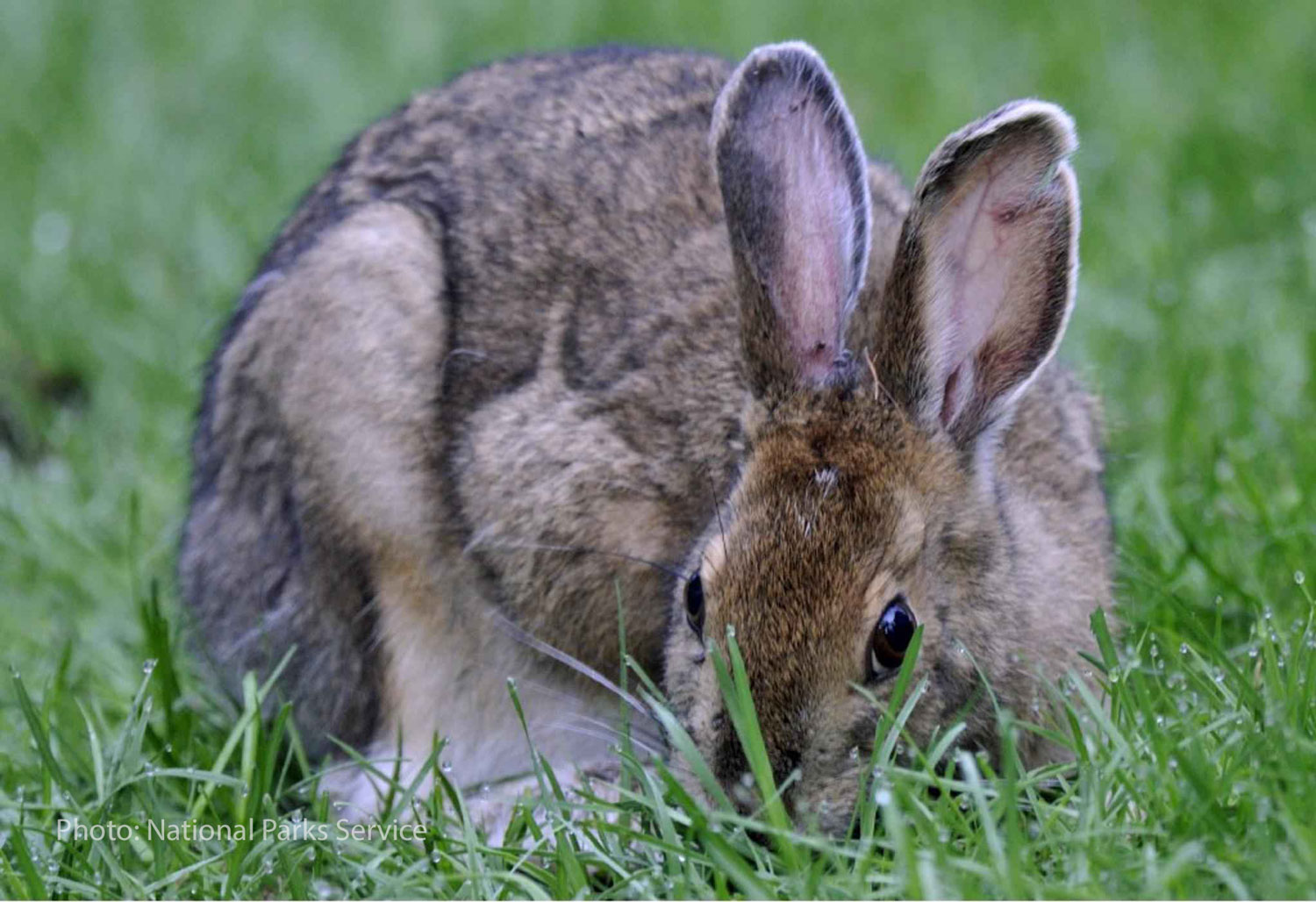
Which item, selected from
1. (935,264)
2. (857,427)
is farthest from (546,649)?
(935,264)

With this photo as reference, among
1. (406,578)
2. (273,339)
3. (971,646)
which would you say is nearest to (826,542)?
(971,646)

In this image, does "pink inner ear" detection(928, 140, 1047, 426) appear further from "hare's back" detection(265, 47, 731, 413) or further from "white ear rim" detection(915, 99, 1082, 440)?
"hare's back" detection(265, 47, 731, 413)

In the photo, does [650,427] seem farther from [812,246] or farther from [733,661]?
[733,661]

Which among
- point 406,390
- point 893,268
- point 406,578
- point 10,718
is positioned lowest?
point 10,718

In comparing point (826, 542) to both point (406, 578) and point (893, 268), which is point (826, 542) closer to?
point (893, 268)

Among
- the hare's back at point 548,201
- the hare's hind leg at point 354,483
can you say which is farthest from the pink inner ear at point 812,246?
the hare's hind leg at point 354,483

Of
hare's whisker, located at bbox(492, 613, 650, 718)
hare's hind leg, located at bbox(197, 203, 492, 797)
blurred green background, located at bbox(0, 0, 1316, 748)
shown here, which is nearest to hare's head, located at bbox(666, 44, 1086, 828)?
hare's whisker, located at bbox(492, 613, 650, 718)
